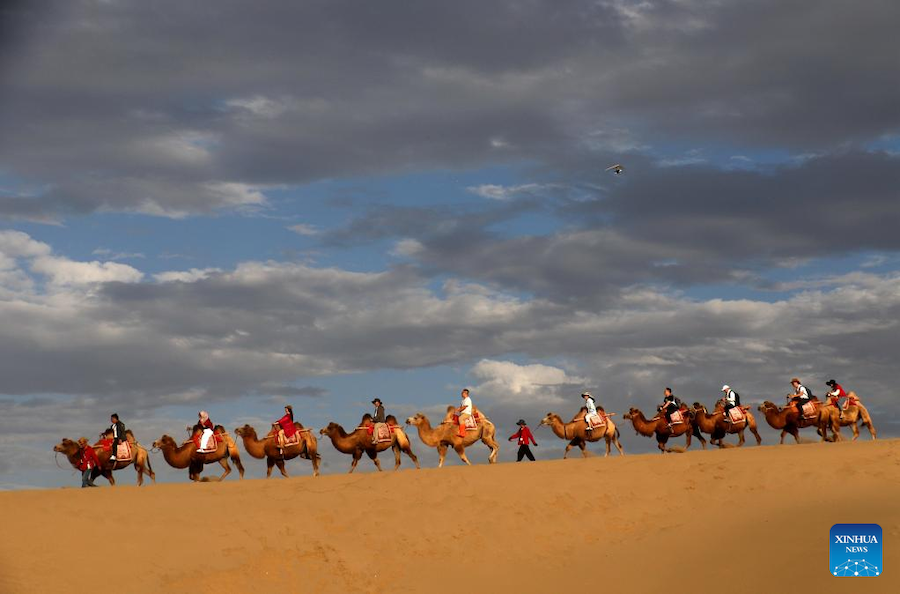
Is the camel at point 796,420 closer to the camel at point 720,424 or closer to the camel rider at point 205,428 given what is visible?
the camel at point 720,424

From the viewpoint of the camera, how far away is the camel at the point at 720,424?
3738 cm

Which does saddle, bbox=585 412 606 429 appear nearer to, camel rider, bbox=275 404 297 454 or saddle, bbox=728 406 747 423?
saddle, bbox=728 406 747 423

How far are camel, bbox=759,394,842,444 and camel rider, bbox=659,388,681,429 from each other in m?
3.26

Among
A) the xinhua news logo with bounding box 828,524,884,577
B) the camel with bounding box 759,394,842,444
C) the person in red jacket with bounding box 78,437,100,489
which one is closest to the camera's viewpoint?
the xinhua news logo with bounding box 828,524,884,577

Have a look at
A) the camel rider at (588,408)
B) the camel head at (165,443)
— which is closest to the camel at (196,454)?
the camel head at (165,443)

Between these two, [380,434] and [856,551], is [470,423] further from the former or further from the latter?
[856,551]

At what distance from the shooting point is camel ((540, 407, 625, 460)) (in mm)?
36625

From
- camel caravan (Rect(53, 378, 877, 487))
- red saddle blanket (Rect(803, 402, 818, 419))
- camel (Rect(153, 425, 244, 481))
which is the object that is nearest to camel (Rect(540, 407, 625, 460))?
camel caravan (Rect(53, 378, 877, 487))

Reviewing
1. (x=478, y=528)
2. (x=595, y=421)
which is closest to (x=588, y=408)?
(x=595, y=421)

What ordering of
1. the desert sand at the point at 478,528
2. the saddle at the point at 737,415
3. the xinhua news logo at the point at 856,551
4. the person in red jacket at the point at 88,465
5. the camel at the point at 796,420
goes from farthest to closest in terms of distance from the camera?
the saddle at the point at 737,415 < the camel at the point at 796,420 < the person in red jacket at the point at 88,465 < the desert sand at the point at 478,528 < the xinhua news logo at the point at 856,551

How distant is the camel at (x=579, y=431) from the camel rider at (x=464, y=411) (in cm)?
335

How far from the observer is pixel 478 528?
92.2ft

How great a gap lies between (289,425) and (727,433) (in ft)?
48.4

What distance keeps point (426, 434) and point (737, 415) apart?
10.7 meters
